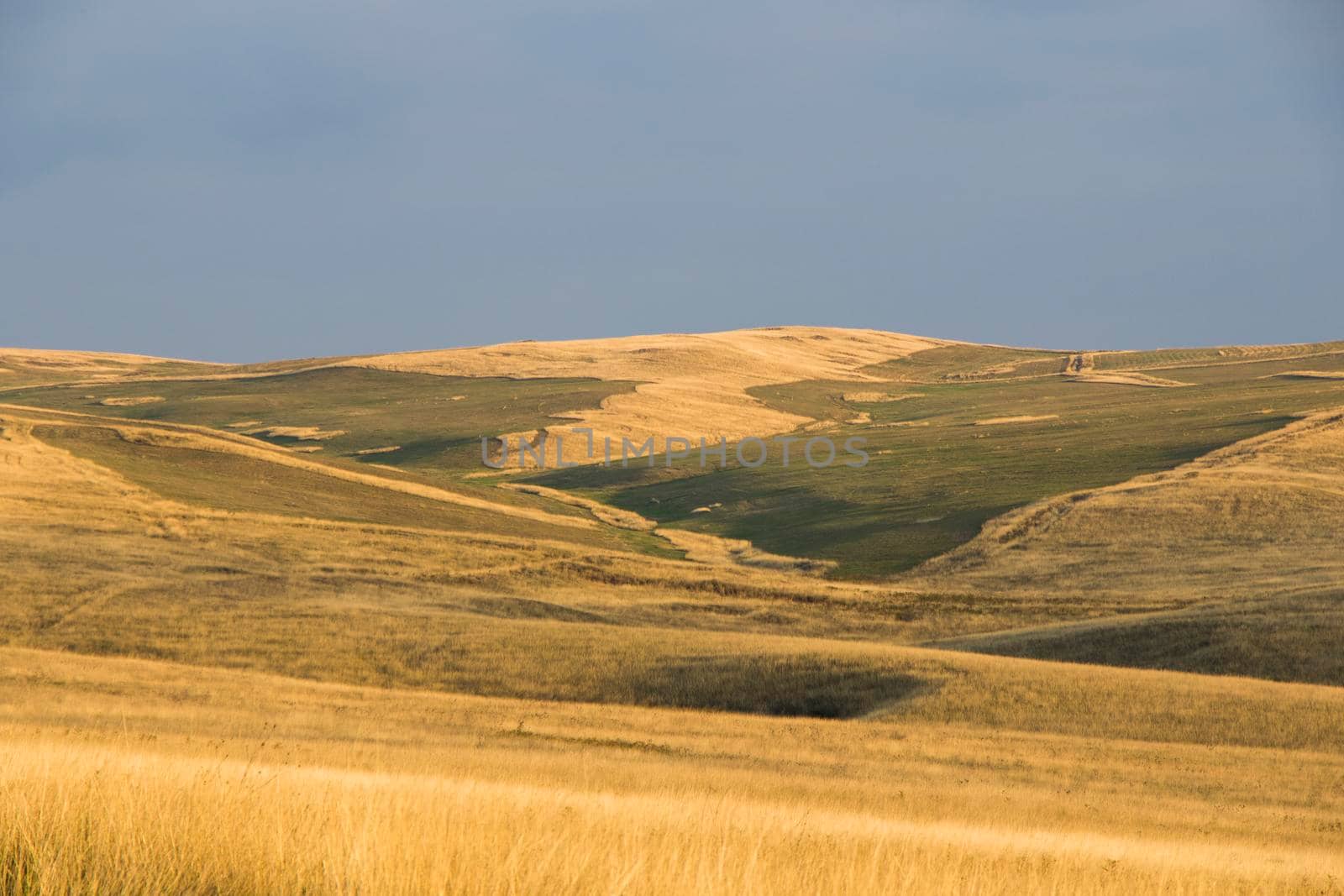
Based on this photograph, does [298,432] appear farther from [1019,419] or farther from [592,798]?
[592,798]

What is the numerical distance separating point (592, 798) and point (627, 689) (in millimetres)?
20996

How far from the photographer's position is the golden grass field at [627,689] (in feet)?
23.6

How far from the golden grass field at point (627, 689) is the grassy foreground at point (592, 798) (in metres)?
0.06

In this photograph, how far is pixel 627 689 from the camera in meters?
33.2

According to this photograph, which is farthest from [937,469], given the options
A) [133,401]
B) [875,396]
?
[133,401]

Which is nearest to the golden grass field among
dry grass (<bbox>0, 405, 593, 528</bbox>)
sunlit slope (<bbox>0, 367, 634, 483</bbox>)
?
dry grass (<bbox>0, 405, 593, 528</bbox>)

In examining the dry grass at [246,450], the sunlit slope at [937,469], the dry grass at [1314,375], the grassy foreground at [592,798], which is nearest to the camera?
the grassy foreground at [592,798]

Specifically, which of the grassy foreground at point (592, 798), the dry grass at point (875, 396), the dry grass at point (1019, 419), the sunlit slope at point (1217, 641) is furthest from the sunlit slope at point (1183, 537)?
the dry grass at point (875, 396)

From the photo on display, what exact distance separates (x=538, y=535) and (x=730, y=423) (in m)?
64.2

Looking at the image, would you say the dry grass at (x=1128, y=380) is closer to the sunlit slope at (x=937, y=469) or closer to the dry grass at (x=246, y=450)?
the sunlit slope at (x=937, y=469)

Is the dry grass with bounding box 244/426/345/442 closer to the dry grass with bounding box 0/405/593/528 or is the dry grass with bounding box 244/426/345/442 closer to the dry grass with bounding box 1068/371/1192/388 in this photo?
the dry grass with bounding box 0/405/593/528

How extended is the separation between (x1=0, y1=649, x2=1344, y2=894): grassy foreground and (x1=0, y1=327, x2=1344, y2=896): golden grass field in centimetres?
6

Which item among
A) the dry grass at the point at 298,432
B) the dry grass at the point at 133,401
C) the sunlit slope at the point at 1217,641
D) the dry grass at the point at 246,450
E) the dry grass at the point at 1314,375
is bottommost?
the sunlit slope at the point at 1217,641

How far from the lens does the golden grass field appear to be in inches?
283
